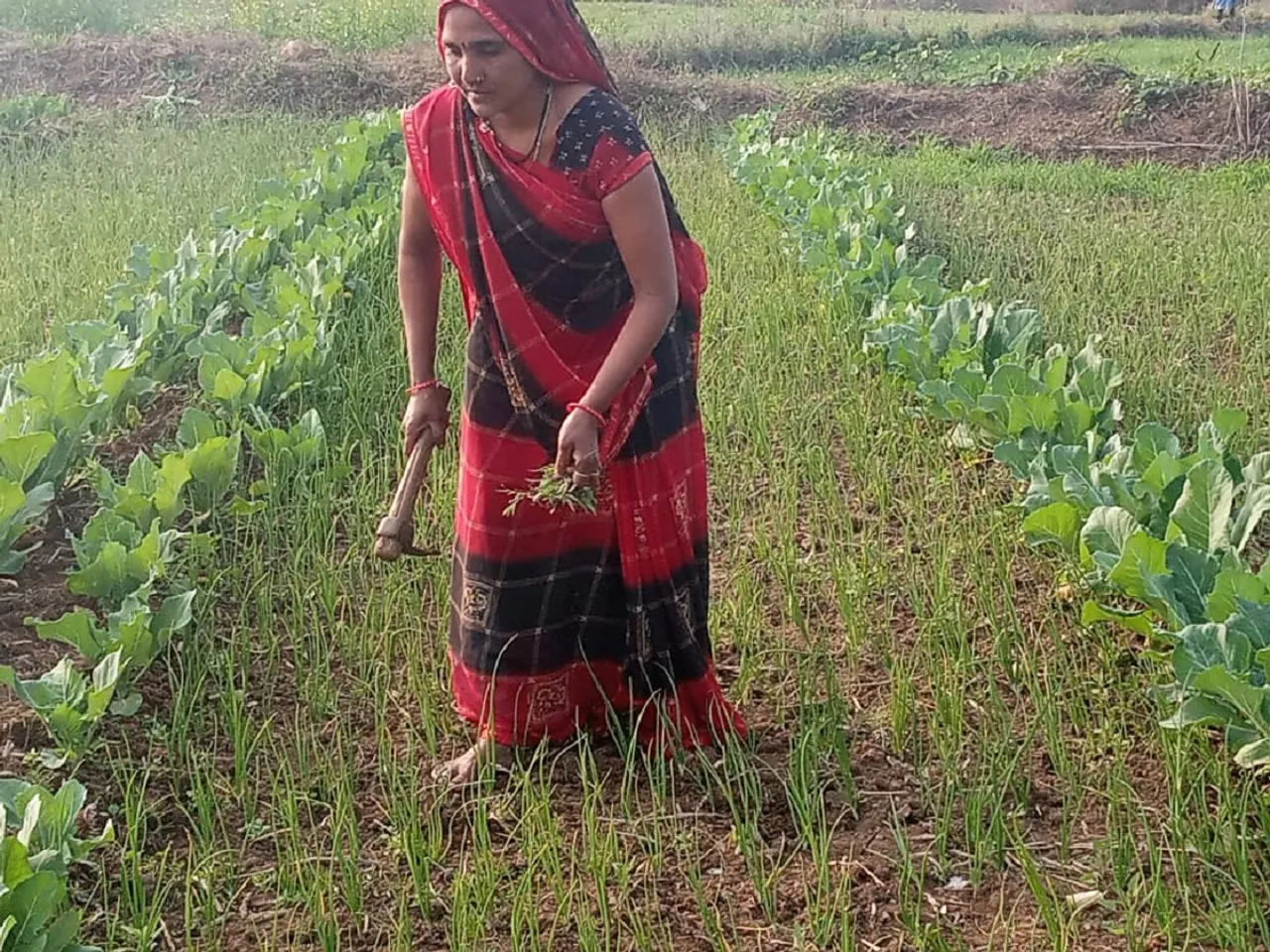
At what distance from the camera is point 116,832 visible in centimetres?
241

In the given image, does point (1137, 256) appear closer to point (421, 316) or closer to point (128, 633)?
point (421, 316)

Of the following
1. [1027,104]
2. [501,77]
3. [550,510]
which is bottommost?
[1027,104]

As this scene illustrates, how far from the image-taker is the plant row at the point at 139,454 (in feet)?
6.78

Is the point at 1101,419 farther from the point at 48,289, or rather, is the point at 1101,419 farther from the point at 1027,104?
the point at 1027,104

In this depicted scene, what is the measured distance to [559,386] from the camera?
231 cm

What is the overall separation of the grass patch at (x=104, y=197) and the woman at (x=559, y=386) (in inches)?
114

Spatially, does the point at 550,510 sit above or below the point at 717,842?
above

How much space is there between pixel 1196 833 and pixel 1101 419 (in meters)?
1.57

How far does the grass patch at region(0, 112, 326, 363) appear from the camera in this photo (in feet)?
17.9

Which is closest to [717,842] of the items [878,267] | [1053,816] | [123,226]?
[1053,816]

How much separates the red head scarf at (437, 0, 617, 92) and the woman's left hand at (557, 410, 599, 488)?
0.51m

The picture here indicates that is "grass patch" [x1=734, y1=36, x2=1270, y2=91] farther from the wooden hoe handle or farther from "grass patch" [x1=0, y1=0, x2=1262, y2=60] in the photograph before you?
the wooden hoe handle

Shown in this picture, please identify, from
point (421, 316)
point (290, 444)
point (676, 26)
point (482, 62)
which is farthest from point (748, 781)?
point (676, 26)

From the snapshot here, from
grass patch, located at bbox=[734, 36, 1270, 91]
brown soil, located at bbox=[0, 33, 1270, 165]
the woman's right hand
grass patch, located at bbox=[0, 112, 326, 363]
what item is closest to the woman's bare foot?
the woman's right hand
